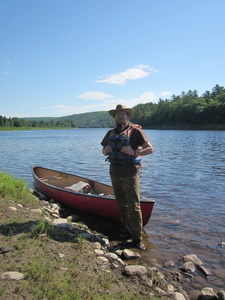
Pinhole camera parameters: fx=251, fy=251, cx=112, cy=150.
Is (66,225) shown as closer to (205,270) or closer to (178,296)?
(178,296)

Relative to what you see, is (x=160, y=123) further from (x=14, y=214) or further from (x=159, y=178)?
(x=14, y=214)

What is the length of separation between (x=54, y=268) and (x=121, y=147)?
2553 mm

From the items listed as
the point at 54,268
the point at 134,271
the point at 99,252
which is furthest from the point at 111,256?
the point at 54,268

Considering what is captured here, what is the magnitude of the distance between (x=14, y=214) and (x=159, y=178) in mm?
9357

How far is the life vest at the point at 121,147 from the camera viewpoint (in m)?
5.16

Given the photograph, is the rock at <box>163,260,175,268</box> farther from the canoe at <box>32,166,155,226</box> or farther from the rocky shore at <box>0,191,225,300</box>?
the canoe at <box>32,166,155,226</box>

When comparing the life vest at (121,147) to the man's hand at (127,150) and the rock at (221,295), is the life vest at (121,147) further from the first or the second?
the rock at (221,295)

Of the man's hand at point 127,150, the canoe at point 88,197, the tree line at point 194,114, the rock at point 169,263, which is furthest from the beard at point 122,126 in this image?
the tree line at point 194,114

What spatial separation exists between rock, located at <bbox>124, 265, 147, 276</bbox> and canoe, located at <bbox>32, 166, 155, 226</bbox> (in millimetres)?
1977

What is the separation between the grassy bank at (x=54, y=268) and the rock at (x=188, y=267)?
97cm

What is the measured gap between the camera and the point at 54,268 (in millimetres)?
3678

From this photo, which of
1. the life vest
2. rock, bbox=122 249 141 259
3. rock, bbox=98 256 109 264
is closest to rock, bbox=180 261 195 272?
rock, bbox=122 249 141 259

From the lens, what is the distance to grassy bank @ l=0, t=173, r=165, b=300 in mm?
3113

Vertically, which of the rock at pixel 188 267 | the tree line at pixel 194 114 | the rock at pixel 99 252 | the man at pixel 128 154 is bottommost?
the rock at pixel 188 267
